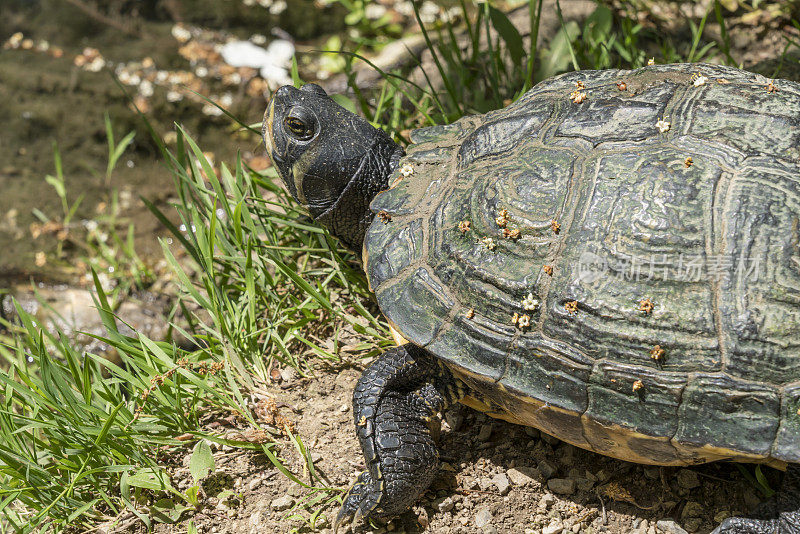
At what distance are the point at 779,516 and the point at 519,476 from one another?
106 cm

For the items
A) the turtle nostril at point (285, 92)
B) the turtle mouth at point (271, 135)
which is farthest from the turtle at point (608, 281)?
the turtle nostril at point (285, 92)

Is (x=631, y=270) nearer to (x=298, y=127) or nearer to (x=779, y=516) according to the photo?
(x=779, y=516)

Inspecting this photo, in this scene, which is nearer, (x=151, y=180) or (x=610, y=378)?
(x=610, y=378)

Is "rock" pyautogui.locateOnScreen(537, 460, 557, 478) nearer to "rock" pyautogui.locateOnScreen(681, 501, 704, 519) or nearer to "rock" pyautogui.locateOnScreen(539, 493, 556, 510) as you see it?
"rock" pyautogui.locateOnScreen(539, 493, 556, 510)

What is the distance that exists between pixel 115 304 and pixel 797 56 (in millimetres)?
5219

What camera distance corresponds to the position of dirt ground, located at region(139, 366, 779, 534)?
2.76m

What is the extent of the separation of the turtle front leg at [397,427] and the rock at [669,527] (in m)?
0.99

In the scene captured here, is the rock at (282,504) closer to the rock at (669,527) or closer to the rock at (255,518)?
the rock at (255,518)

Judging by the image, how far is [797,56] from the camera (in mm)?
4316

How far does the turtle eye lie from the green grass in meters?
0.53

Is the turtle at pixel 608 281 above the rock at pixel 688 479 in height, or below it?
above

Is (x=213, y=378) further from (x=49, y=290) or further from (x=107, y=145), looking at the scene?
(x=107, y=145)

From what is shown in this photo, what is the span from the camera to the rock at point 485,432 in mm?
3141

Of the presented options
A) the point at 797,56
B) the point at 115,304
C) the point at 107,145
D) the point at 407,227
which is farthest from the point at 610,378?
the point at 107,145
